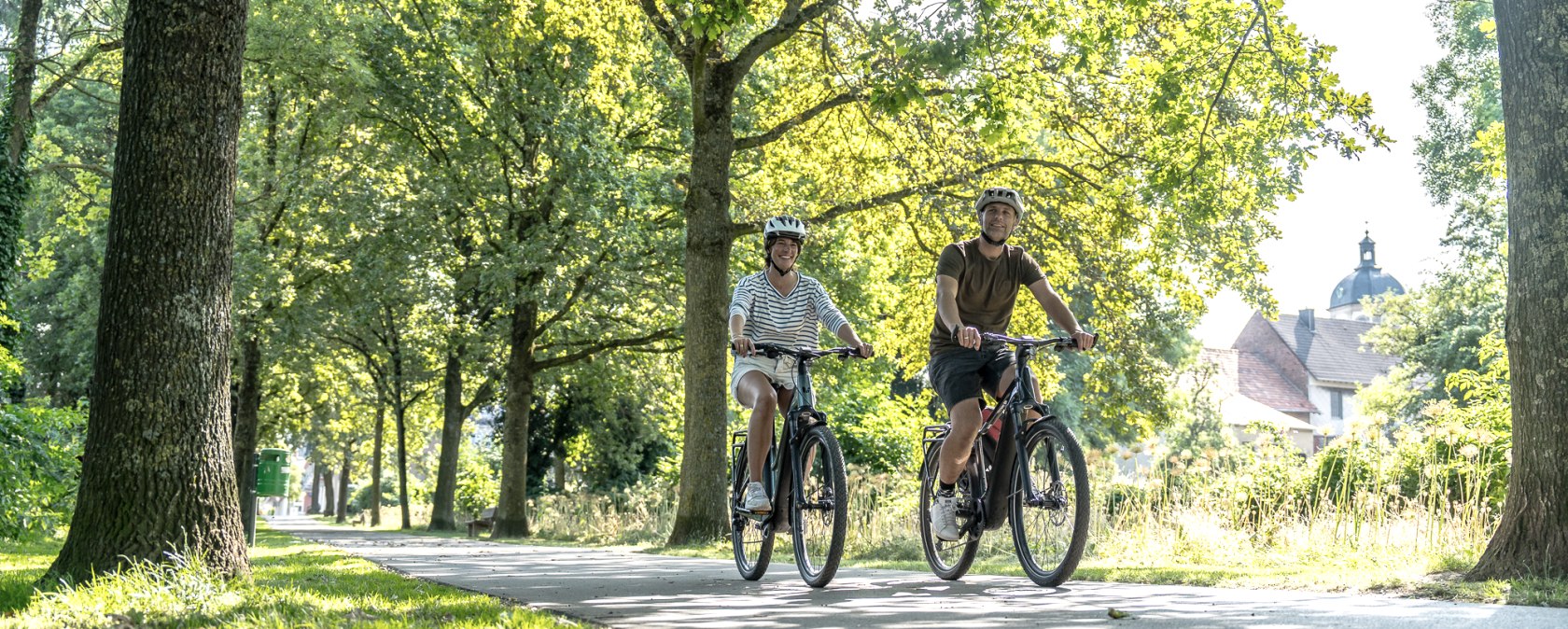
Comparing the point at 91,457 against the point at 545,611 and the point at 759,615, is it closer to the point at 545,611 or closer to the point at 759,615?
the point at 545,611

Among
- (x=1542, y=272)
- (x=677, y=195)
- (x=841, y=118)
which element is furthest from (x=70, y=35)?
(x=1542, y=272)

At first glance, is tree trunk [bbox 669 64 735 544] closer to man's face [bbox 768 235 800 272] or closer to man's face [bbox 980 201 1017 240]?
man's face [bbox 768 235 800 272]

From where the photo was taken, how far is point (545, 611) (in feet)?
19.5

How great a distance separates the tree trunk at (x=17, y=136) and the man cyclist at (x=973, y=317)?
47.9ft

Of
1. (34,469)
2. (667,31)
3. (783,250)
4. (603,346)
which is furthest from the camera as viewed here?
(603,346)

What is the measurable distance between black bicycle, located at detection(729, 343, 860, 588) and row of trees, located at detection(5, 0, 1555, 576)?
286cm

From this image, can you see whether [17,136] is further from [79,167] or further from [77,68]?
[79,167]

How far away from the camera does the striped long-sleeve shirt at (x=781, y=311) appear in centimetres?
788

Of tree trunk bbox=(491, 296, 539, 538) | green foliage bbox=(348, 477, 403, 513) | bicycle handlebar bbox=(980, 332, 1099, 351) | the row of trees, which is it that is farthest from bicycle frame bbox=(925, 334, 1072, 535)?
green foliage bbox=(348, 477, 403, 513)

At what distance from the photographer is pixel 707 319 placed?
14305mm

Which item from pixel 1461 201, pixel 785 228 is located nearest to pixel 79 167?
pixel 785 228

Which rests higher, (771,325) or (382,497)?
(771,325)

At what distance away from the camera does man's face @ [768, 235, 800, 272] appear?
25.7ft

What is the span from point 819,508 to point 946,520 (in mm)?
703
